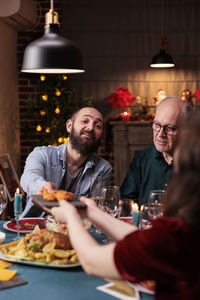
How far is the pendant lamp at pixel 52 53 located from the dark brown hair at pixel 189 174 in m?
1.10

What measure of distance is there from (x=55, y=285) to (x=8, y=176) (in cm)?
341

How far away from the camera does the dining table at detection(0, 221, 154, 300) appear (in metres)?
1.31

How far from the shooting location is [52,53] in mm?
1952

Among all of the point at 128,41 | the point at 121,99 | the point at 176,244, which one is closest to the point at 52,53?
the point at 176,244

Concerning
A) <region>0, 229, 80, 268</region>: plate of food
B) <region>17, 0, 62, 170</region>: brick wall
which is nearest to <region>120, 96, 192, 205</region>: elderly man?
<region>0, 229, 80, 268</region>: plate of food

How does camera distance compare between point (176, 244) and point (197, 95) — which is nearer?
point (176, 244)

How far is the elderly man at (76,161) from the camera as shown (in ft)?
9.12

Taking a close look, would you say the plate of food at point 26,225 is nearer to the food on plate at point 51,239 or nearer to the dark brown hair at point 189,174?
the food on plate at point 51,239

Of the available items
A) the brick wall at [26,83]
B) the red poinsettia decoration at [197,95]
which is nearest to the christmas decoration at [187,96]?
the red poinsettia decoration at [197,95]

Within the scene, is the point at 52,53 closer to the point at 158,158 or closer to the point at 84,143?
the point at 84,143

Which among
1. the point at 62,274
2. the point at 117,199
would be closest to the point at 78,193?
the point at 117,199

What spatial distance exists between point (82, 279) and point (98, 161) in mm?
1492

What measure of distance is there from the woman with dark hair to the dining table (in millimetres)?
333

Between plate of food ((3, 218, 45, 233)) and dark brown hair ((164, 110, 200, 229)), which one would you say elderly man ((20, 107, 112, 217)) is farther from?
dark brown hair ((164, 110, 200, 229))
